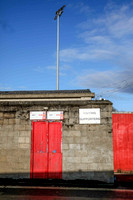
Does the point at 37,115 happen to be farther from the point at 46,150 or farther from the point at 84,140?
the point at 84,140

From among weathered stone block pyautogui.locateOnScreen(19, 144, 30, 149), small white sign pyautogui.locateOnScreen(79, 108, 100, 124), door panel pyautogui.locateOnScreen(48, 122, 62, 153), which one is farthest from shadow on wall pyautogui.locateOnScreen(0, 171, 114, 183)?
small white sign pyautogui.locateOnScreen(79, 108, 100, 124)

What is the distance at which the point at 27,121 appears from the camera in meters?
12.7

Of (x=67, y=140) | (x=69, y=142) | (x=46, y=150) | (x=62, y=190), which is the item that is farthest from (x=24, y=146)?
(x=62, y=190)

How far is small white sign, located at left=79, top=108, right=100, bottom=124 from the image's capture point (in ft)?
40.7

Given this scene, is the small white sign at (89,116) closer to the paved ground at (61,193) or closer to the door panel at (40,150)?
the door panel at (40,150)

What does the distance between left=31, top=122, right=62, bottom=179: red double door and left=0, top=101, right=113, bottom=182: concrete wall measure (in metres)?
0.31

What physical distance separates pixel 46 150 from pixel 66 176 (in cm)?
197

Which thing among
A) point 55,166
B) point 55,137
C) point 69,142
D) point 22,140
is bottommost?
point 55,166

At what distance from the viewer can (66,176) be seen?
39.1 ft

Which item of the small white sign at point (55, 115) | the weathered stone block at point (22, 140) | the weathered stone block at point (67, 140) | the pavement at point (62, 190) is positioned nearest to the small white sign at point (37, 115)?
the small white sign at point (55, 115)

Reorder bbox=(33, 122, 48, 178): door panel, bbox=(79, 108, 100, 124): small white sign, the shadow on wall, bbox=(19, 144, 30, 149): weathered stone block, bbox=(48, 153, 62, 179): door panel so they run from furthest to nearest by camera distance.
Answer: bbox=(19, 144, 30, 149): weathered stone block, bbox=(79, 108, 100, 124): small white sign, bbox=(33, 122, 48, 178): door panel, bbox=(48, 153, 62, 179): door panel, the shadow on wall

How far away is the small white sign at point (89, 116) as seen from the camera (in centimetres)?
1239

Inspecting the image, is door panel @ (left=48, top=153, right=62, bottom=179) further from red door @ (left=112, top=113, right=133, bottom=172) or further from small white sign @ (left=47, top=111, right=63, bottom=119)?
red door @ (left=112, top=113, right=133, bottom=172)

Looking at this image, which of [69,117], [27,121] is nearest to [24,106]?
[27,121]
